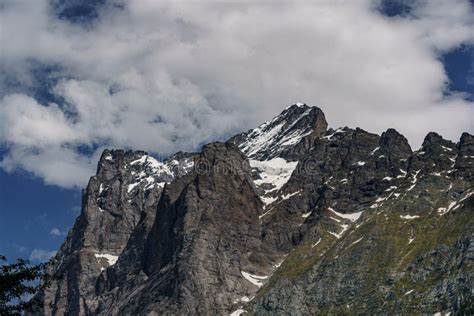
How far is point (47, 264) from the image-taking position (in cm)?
5456

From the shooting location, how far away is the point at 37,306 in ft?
183

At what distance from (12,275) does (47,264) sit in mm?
2660

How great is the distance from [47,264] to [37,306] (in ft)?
11.8

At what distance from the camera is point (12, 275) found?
174 feet

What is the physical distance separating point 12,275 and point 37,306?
13.2ft

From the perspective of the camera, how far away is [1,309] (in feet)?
173

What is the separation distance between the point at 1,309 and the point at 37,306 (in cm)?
345

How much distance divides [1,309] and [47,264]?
4364 mm

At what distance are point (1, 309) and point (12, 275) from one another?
245 cm
